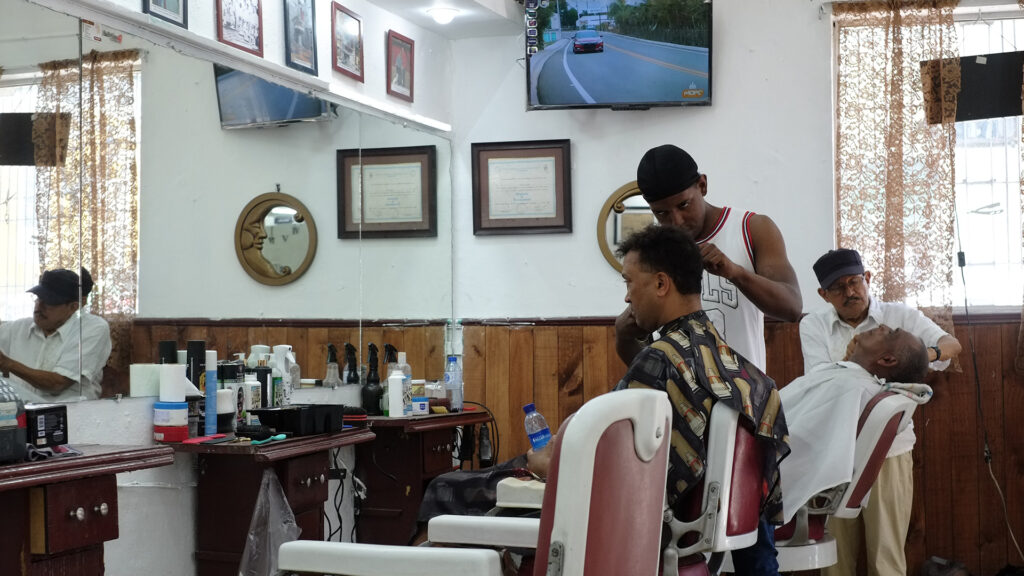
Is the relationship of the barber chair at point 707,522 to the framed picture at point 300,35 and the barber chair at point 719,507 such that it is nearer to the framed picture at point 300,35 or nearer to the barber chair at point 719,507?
the barber chair at point 719,507

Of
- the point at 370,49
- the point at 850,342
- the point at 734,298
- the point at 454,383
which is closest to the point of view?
the point at 734,298

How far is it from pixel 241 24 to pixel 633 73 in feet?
5.82

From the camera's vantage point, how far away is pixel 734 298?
2.64 m

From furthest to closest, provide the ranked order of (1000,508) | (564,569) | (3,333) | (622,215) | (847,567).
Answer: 1. (622,215)
2. (1000,508)
3. (847,567)
4. (3,333)
5. (564,569)

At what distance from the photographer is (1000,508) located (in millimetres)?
4281

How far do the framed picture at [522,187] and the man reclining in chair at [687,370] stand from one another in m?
2.50

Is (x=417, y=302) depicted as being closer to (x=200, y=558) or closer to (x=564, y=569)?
(x=200, y=558)

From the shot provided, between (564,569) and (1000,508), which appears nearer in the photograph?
(564,569)

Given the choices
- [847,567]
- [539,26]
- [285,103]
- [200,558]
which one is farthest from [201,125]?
[847,567]

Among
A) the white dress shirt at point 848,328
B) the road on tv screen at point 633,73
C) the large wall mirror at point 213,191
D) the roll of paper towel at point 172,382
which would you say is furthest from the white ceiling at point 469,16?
the roll of paper towel at point 172,382

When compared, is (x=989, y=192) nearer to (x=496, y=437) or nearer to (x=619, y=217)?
(x=619, y=217)

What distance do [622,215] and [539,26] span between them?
0.91 meters

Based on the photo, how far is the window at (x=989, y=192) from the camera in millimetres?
4344

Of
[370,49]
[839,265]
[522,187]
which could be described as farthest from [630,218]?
[370,49]
